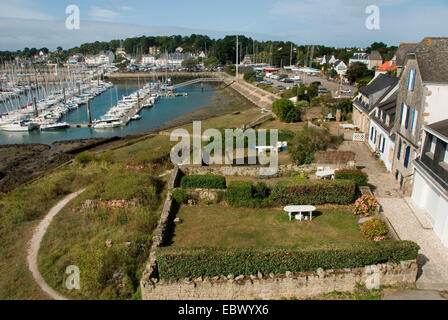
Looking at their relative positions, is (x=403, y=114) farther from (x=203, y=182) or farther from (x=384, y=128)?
(x=203, y=182)

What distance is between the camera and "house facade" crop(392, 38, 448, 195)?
17.3 meters

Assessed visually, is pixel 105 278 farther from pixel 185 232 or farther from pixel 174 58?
pixel 174 58

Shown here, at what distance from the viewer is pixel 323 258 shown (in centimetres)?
1230

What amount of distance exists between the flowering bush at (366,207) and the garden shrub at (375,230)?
209 cm

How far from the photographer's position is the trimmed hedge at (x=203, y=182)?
19.9 metres

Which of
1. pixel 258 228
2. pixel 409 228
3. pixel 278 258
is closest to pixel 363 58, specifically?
pixel 409 228

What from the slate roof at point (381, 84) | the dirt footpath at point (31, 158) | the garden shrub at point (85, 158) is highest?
the slate roof at point (381, 84)

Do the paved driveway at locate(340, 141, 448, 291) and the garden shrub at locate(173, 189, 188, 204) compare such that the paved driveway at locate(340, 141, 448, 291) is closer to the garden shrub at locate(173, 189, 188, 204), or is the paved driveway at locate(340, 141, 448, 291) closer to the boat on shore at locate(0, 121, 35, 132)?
the garden shrub at locate(173, 189, 188, 204)

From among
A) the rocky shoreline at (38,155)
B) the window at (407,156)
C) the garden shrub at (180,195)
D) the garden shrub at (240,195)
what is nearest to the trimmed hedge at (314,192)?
the garden shrub at (240,195)

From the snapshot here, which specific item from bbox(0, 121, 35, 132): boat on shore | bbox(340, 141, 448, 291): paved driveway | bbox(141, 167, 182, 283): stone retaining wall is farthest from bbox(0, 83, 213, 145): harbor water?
bbox(340, 141, 448, 291): paved driveway

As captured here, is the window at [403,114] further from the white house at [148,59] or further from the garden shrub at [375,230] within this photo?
the white house at [148,59]

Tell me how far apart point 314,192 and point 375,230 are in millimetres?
4239

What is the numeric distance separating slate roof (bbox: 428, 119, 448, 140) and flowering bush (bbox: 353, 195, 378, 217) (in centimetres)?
446

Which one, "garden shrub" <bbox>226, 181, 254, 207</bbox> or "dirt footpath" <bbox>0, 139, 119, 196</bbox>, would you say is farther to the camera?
"dirt footpath" <bbox>0, 139, 119, 196</bbox>
